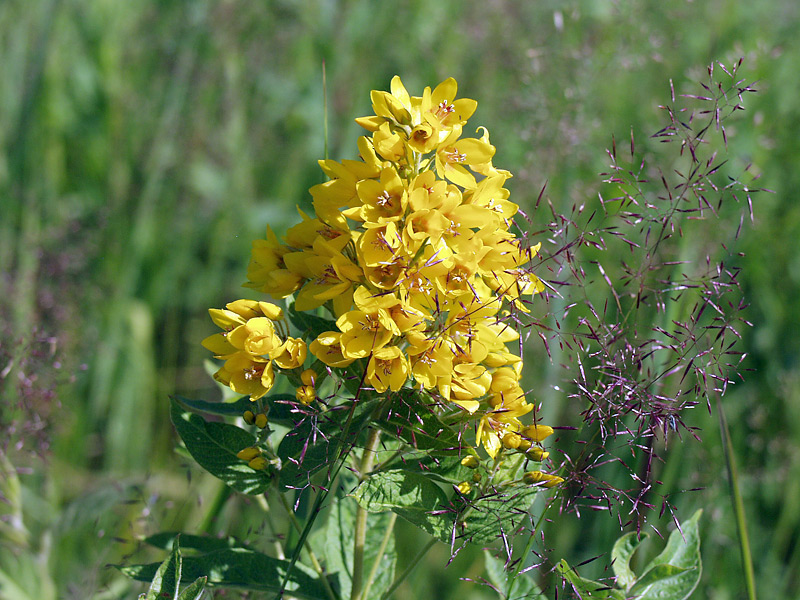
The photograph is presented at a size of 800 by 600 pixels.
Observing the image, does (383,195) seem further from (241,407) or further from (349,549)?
(349,549)

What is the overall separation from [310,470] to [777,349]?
9.56ft

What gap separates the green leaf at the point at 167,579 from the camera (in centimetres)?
123

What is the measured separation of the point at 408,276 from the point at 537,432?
0.40 meters

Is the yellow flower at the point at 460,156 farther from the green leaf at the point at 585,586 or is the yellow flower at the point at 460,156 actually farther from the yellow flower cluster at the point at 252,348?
the green leaf at the point at 585,586

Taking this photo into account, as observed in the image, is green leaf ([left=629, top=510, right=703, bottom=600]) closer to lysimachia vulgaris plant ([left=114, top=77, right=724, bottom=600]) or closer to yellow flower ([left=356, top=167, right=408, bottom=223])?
lysimachia vulgaris plant ([left=114, top=77, right=724, bottom=600])

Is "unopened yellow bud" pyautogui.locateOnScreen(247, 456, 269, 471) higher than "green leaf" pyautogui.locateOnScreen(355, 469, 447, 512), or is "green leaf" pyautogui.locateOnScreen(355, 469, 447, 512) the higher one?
"unopened yellow bud" pyautogui.locateOnScreen(247, 456, 269, 471)

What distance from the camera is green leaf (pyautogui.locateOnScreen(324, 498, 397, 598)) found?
1.72m

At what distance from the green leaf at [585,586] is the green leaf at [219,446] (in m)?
0.61

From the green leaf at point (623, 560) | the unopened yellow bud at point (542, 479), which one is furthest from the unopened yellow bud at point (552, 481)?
the green leaf at point (623, 560)

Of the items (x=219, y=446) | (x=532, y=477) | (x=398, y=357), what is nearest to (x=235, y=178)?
(x=219, y=446)

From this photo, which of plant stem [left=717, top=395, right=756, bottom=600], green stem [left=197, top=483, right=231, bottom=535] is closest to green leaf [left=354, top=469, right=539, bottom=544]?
plant stem [left=717, top=395, right=756, bottom=600]

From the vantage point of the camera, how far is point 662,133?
1.47m

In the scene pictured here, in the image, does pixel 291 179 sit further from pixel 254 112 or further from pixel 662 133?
pixel 662 133

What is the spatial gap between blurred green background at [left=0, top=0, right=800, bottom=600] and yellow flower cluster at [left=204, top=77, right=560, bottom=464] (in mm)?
1210
